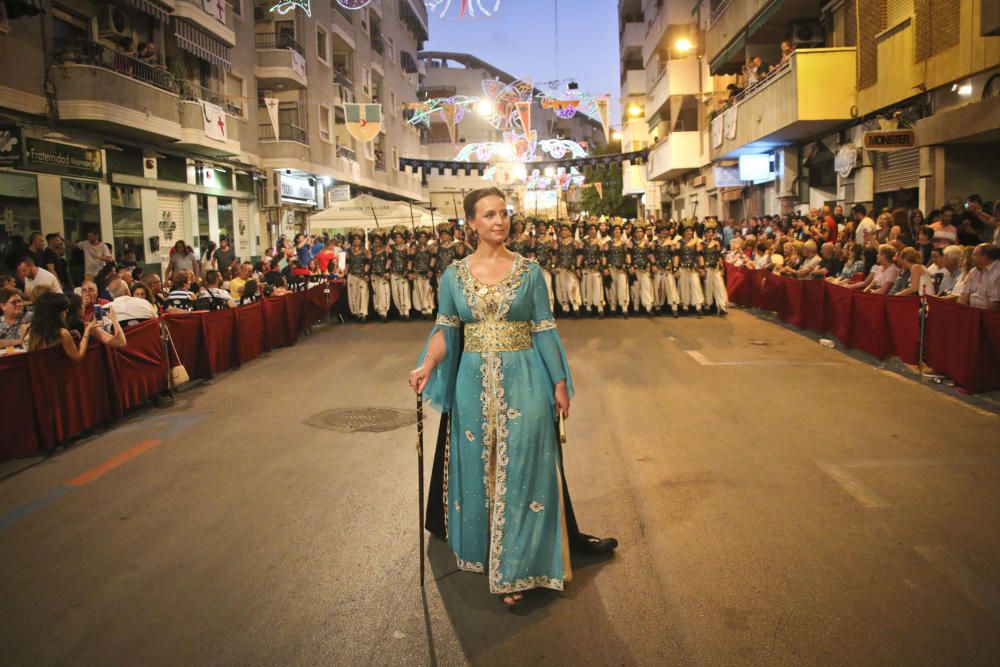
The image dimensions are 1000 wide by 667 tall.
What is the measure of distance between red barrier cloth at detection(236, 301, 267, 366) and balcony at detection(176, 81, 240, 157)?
10.8 metres

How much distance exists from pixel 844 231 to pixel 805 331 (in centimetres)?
273

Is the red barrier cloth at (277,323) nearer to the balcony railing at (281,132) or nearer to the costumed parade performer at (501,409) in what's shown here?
the costumed parade performer at (501,409)

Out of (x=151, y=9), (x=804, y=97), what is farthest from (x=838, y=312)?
(x=151, y=9)

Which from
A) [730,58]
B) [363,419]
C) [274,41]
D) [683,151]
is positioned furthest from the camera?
[683,151]

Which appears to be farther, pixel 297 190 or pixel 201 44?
pixel 297 190

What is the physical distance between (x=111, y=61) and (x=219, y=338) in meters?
11.1

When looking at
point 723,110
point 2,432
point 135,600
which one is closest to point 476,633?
point 135,600

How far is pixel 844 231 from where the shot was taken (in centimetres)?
1605

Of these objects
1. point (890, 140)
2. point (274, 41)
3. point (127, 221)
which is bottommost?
point (127, 221)

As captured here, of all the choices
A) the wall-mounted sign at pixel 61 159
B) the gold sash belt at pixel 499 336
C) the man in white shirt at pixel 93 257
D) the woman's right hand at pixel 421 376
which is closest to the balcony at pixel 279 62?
the wall-mounted sign at pixel 61 159

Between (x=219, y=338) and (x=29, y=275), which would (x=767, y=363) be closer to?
(x=219, y=338)

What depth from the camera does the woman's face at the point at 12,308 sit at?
332 inches

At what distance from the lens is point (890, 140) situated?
49.5 ft

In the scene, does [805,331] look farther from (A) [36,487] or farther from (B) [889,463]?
(A) [36,487]
